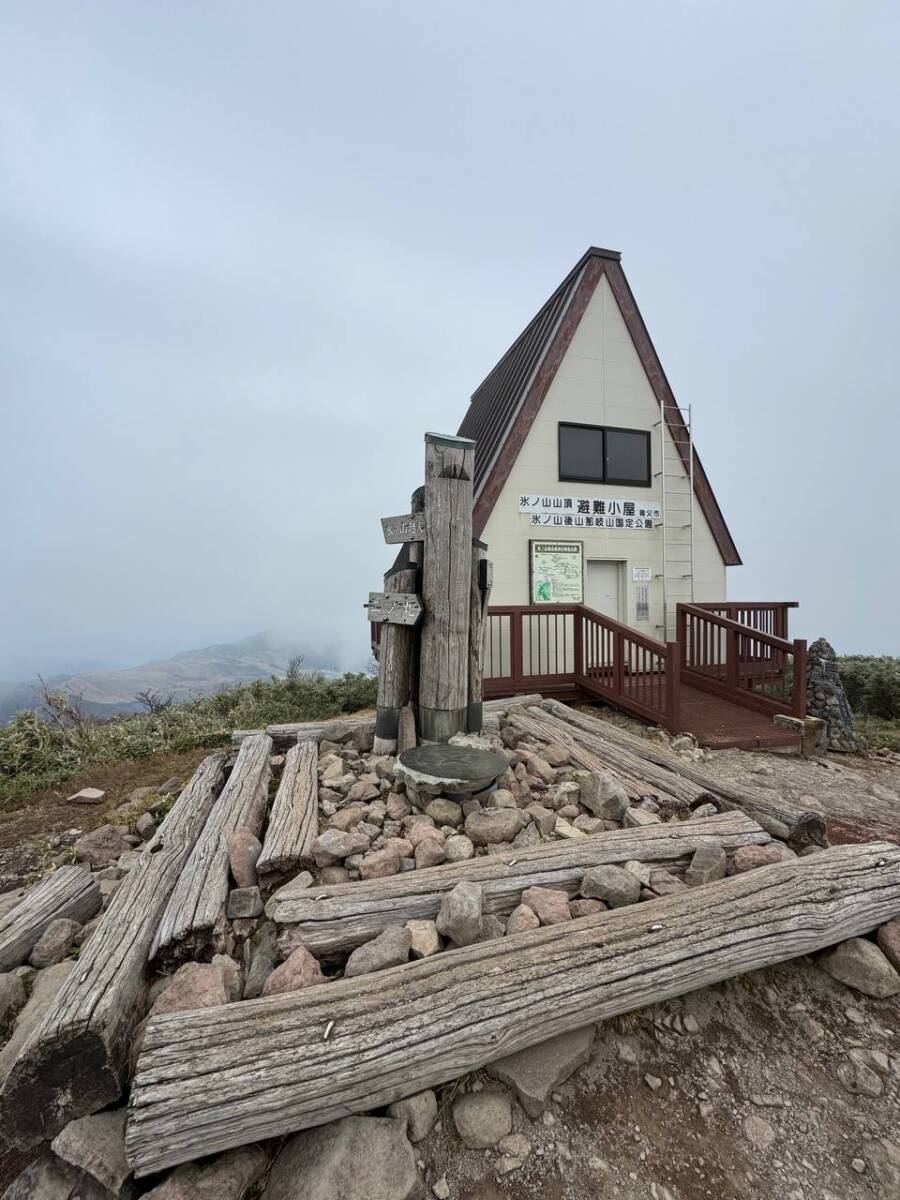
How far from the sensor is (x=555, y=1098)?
1603 millimetres

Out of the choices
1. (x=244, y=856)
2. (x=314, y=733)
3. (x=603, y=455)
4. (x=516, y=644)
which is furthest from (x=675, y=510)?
(x=244, y=856)

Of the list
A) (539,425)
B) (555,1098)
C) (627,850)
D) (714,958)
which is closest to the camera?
(555,1098)

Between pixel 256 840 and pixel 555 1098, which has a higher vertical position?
pixel 256 840

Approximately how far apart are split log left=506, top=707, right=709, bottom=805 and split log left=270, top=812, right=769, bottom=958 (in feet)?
1.78

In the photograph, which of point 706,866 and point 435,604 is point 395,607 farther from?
point 706,866

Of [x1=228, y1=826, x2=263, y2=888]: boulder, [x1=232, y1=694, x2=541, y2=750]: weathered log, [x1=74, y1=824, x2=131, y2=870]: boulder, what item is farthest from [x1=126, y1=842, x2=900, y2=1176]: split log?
[x1=232, y1=694, x2=541, y2=750]: weathered log

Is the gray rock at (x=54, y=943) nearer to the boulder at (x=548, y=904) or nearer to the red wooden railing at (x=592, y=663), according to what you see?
the boulder at (x=548, y=904)

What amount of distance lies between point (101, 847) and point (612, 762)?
3.91 metres

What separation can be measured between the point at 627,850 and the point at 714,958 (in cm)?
61

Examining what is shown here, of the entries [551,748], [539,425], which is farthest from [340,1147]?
[539,425]

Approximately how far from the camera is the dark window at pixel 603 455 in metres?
9.20

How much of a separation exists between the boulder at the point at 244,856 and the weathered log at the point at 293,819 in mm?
55

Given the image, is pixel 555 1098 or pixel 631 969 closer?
pixel 555 1098

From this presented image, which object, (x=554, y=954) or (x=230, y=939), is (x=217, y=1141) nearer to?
(x=230, y=939)
